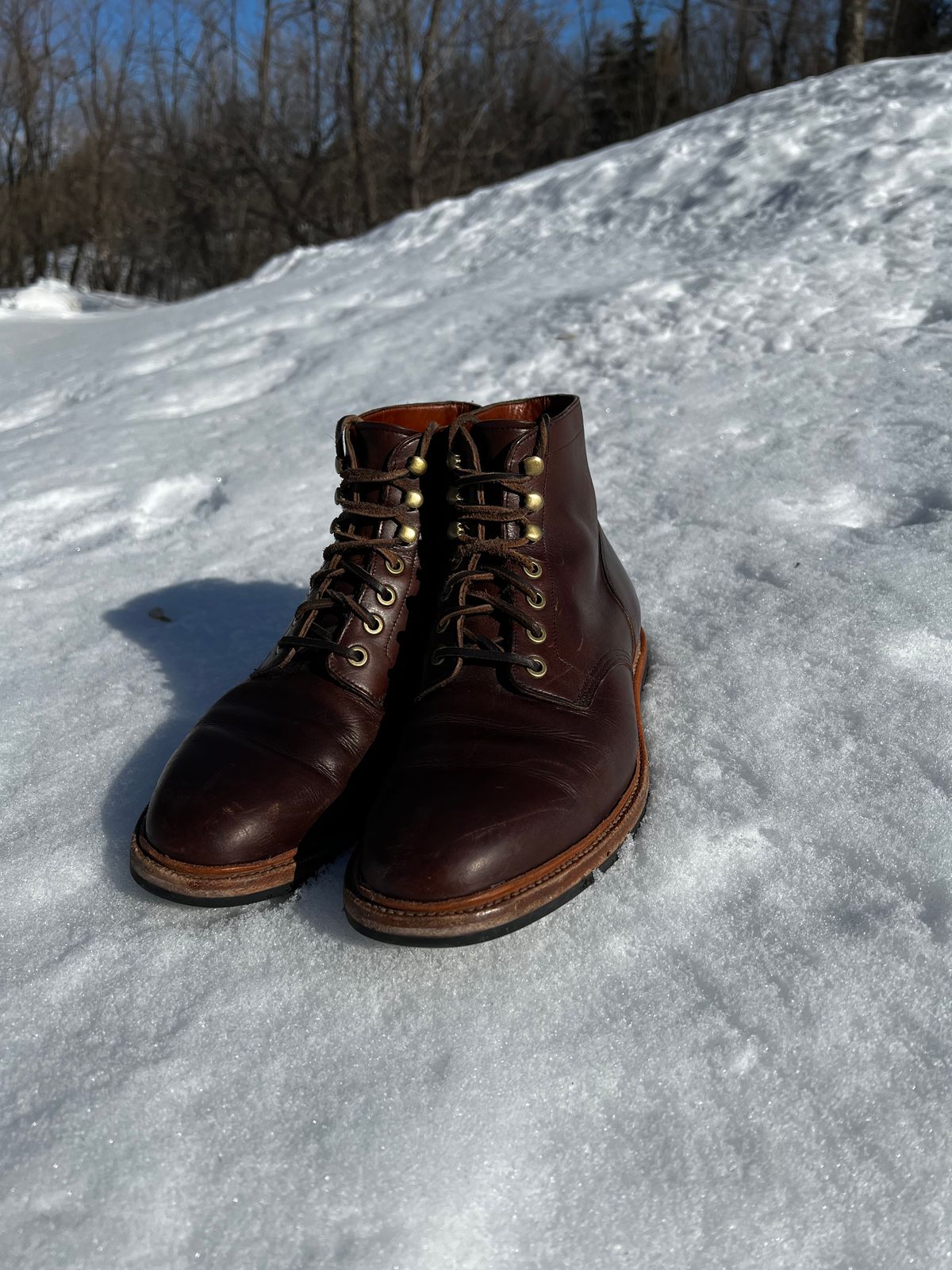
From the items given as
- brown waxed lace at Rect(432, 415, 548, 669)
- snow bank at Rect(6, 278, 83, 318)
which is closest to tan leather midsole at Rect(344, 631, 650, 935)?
brown waxed lace at Rect(432, 415, 548, 669)

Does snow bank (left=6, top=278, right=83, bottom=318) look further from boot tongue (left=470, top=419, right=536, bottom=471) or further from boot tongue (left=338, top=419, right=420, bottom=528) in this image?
boot tongue (left=470, top=419, right=536, bottom=471)

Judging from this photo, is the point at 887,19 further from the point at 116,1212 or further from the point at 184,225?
the point at 116,1212

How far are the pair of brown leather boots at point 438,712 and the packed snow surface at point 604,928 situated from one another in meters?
0.09

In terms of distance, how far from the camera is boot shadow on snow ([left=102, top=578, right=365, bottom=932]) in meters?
1.31

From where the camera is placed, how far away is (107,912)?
1.18 m

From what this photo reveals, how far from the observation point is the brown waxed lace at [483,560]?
1.29 metres

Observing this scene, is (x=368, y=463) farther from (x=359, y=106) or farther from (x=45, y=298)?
(x=45, y=298)

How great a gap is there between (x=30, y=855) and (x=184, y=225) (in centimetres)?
1599

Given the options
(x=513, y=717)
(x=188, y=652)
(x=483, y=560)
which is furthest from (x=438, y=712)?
(x=188, y=652)

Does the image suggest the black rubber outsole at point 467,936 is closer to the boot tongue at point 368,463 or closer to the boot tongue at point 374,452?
the boot tongue at point 368,463

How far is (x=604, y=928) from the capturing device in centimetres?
110

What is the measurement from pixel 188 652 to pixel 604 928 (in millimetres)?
1129

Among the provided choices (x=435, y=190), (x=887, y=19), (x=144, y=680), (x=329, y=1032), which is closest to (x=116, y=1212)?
(x=329, y=1032)

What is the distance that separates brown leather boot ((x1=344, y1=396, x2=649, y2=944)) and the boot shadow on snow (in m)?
0.20
